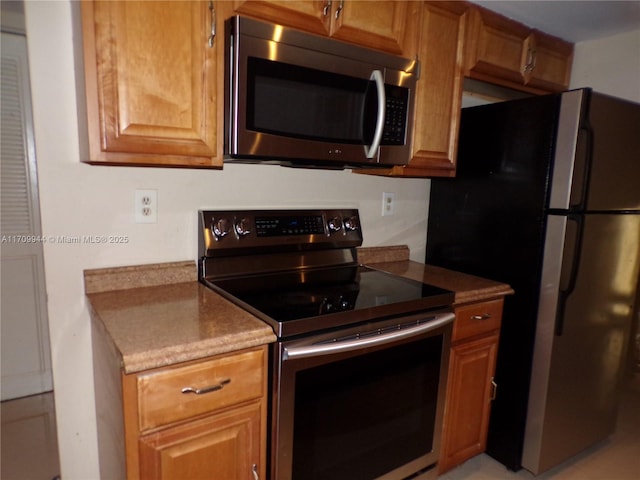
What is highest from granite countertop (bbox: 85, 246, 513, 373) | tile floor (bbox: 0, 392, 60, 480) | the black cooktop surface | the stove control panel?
the stove control panel

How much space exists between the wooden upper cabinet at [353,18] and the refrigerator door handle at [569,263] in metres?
0.91

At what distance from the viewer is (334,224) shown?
5.89 ft

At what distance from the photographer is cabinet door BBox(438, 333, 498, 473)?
1.63m

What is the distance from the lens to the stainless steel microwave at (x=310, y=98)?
47.8 inches

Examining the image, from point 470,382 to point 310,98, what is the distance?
1276 mm

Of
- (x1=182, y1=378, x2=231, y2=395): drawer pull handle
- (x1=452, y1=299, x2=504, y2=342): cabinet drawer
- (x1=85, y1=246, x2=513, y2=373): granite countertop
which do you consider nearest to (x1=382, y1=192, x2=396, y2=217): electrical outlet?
(x1=85, y1=246, x2=513, y2=373): granite countertop

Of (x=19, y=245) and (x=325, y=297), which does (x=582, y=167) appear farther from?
(x=19, y=245)

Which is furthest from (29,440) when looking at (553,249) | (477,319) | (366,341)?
(553,249)

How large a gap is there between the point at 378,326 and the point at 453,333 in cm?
44

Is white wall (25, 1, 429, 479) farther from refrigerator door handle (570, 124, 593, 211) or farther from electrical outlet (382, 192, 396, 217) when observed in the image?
refrigerator door handle (570, 124, 593, 211)

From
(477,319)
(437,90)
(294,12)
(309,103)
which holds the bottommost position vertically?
(477,319)

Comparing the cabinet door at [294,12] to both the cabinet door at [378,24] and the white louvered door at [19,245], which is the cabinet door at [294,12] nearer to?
the cabinet door at [378,24]

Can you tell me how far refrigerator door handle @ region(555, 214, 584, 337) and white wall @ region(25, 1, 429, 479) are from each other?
114 centimetres

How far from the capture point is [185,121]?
1.19 m
